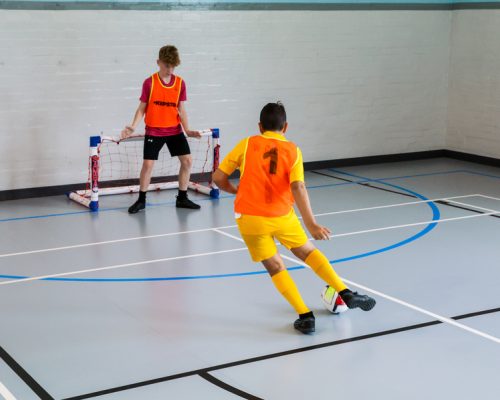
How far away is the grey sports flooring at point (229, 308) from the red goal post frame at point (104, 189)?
22 cm

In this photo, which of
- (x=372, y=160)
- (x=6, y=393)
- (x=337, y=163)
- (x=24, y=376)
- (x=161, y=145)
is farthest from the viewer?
(x=372, y=160)

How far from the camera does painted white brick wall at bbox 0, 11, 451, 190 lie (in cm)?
1085

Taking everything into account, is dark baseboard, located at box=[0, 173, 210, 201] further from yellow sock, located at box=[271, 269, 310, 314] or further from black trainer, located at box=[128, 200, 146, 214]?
yellow sock, located at box=[271, 269, 310, 314]

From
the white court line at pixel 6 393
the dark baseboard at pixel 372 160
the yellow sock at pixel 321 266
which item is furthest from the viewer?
the dark baseboard at pixel 372 160

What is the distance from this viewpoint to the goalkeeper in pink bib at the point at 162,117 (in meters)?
9.85

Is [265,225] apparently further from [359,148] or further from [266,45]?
[359,148]

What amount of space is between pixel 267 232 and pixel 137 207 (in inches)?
176

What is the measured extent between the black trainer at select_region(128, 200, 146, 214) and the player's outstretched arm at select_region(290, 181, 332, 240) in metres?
4.60

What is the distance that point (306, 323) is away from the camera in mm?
6035

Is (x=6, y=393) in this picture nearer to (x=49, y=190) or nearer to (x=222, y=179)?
(x=222, y=179)

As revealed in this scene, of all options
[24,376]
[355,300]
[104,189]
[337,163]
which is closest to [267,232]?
[355,300]

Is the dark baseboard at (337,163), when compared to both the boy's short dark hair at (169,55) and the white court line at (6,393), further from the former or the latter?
the white court line at (6,393)

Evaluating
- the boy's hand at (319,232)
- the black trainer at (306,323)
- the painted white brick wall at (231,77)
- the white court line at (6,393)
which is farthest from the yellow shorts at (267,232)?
the painted white brick wall at (231,77)

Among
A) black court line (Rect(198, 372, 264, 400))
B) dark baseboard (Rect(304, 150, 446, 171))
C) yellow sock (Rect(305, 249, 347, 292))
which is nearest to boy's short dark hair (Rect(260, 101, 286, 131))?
yellow sock (Rect(305, 249, 347, 292))
